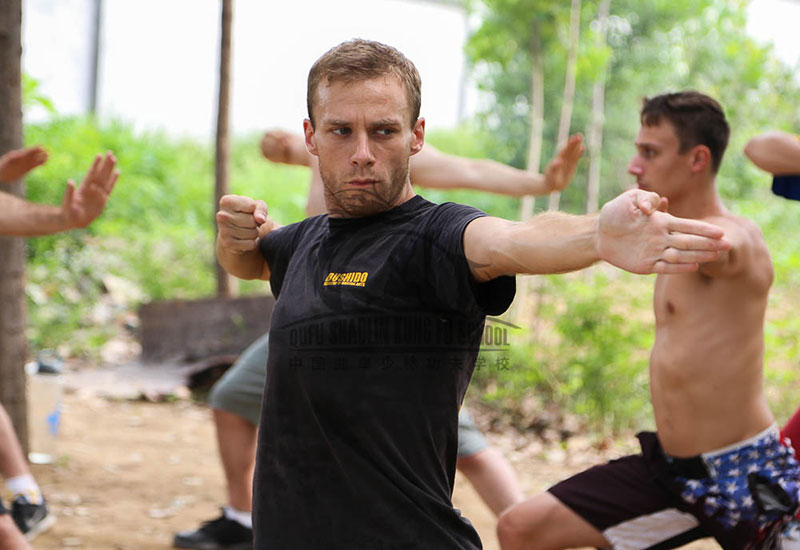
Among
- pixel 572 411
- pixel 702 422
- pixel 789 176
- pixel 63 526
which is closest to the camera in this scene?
pixel 702 422

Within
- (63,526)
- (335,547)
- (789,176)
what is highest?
(789,176)

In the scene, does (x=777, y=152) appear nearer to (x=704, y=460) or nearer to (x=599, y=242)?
(x=704, y=460)

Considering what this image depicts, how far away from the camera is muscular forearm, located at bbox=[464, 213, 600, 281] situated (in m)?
1.66

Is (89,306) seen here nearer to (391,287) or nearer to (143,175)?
(143,175)

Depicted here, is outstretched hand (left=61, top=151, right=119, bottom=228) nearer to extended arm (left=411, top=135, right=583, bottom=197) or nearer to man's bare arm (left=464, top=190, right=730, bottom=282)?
extended arm (left=411, top=135, right=583, bottom=197)

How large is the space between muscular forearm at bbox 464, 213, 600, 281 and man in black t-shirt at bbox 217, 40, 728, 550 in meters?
0.02

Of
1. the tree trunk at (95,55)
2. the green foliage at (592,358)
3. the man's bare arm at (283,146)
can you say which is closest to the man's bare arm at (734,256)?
the man's bare arm at (283,146)

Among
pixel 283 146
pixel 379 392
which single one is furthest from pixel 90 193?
pixel 379 392

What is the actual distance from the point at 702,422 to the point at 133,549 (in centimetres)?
268

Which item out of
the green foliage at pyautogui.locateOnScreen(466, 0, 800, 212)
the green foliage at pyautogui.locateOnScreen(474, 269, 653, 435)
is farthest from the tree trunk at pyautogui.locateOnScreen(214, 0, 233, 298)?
the green foliage at pyautogui.locateOnScreen(466, 0, 800, 212)

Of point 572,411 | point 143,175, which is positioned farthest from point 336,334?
point 143,175

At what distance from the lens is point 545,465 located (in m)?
5.86

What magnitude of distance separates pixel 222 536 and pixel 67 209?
1626mm

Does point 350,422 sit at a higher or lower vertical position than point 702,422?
higher
